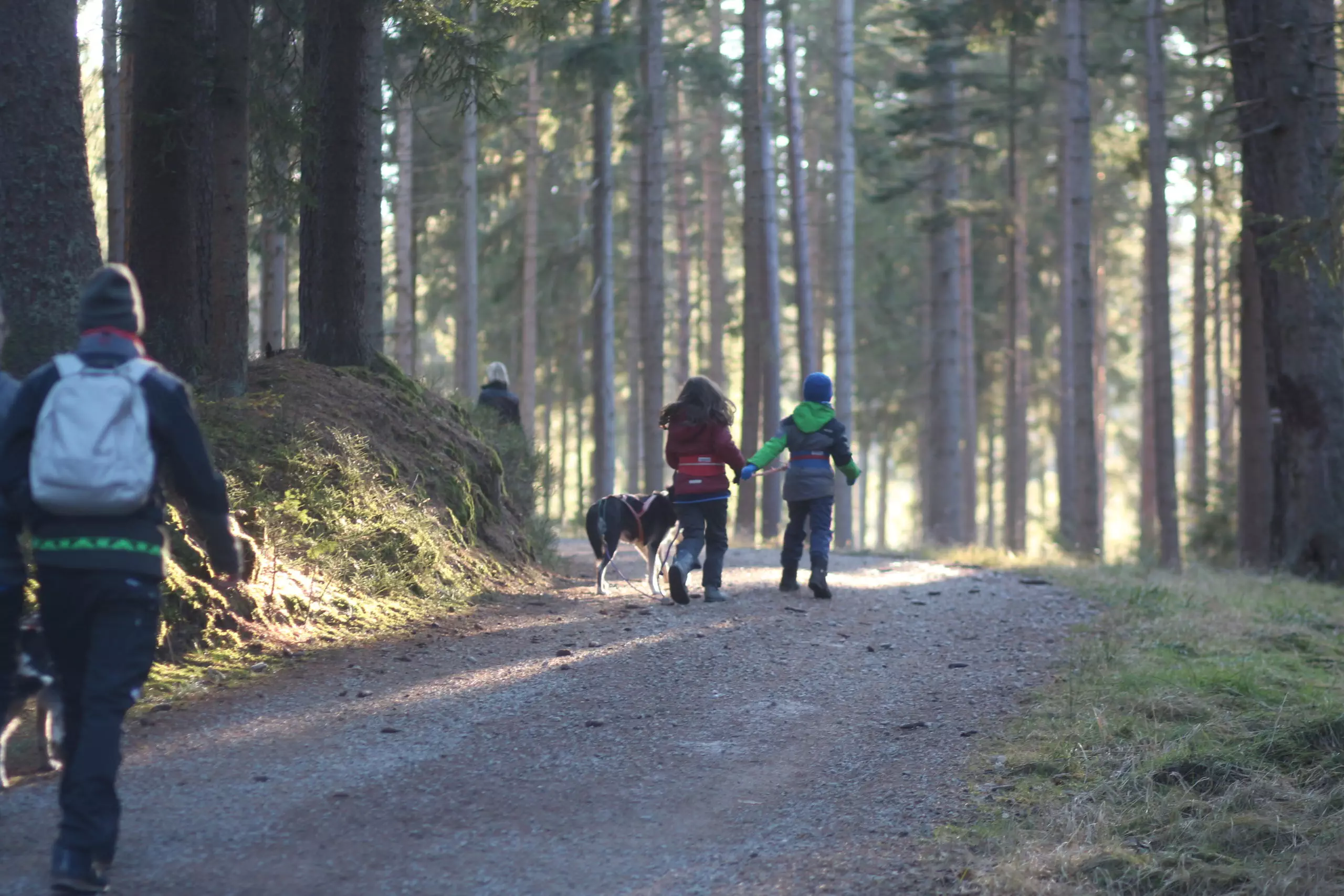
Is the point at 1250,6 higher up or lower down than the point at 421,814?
higher up

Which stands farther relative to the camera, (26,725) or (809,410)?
(809,410)

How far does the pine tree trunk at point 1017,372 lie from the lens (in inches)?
1177

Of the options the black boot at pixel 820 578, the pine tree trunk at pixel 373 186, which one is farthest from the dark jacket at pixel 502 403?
the black boot at pixel 820 578

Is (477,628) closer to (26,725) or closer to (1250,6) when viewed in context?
(26,725)

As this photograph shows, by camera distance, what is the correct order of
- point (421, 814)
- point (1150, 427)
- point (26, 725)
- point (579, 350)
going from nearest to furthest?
point (421, 814) < point (26, 725) < point (1150, 427) < point (579, 350)

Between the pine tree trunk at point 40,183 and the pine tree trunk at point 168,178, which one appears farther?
the pine tree trunk at point 168,178

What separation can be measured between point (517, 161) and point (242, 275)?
20107 millimetres

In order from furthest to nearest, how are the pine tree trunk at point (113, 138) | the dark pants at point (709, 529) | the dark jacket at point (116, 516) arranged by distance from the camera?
1. the pine tree trunk at point (113, 138)
2. the dark pants at point (709, 529)
3. the dark jacket at point (116, 516)

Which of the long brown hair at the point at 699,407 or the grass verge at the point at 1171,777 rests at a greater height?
the long brown hair at the point at 699,407

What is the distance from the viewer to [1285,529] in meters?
16.1

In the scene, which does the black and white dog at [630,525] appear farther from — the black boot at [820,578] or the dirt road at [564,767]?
the dirt road at [564,767]

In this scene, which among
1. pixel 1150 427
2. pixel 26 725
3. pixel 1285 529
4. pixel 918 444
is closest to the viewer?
pixel 26 725

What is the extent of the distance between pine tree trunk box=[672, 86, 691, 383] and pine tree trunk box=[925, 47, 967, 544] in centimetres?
869

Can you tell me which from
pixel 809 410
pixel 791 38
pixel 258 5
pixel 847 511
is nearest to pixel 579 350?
pixel 847 511
